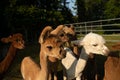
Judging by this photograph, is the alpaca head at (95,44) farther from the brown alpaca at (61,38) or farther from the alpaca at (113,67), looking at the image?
the brown alpaca at (61,38)

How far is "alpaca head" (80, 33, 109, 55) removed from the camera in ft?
24.1

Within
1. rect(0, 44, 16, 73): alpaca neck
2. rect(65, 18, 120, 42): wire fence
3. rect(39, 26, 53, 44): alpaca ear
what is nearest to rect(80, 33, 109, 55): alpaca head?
rect(39, 26, 53, 44): alpaca ear

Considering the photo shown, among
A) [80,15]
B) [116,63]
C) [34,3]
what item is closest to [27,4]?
[34,3]

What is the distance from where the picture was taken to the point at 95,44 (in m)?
7.40

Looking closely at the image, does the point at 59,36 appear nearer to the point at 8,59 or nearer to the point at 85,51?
the point at 85,51

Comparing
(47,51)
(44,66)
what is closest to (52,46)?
(47,51)

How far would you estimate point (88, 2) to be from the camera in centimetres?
6006

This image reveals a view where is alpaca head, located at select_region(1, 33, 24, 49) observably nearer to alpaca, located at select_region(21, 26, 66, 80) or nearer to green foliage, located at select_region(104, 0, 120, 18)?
alpaca, located at select_region(21, 26, 66, 80)

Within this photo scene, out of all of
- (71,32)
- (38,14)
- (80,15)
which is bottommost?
(80,15)

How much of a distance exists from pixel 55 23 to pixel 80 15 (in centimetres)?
2232

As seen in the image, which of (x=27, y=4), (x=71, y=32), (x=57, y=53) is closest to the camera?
(x=57, y=53)

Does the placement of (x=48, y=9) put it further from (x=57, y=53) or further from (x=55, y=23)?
(x=57, y=53)

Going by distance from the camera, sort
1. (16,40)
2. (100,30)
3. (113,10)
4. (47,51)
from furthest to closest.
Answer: (113,10) < (100,30) < (16,40) < (47,51)

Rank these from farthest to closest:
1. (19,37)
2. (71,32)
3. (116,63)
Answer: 1. (71,32)
2. (116,63)
3. (19,37)
